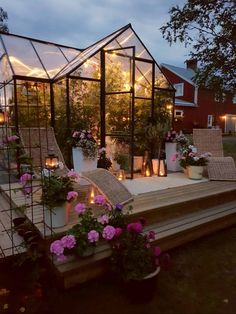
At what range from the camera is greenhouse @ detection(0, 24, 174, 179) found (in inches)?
195

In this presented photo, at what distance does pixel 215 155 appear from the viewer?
521cm

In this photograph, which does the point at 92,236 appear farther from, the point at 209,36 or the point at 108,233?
the point at 209,36

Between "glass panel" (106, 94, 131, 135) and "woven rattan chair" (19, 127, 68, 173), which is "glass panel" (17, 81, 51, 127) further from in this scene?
"glass panel" (106, 94, 131, 135)

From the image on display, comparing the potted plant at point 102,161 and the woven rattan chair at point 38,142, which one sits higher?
the woven rattan chair at point 38,142

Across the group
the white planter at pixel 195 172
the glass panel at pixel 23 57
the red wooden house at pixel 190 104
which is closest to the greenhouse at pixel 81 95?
the glass panel at pixel 23 57

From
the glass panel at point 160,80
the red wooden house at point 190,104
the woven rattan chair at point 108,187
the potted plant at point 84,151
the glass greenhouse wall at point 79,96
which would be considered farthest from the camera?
the red wooden house at point 190,104

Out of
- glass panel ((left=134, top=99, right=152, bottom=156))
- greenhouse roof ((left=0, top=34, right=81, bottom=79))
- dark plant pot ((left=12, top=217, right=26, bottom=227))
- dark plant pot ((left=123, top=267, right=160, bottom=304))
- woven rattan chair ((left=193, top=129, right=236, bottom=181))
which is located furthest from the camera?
glass panel ((left=134, top=99, right=152, bottom=156))

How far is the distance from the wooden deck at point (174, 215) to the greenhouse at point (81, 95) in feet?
4.75

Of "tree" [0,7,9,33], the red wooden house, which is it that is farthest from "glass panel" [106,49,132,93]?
the red wooden house

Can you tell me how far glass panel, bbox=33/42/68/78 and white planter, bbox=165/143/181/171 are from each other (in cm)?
292

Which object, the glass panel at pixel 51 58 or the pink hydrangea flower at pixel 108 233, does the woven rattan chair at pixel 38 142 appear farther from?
the pink hydrangea flower at pixel 108 233

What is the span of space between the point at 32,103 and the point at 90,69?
53.8 inches

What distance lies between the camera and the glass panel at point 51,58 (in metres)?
5.45

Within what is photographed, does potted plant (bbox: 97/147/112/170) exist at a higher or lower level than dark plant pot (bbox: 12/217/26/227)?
higher
